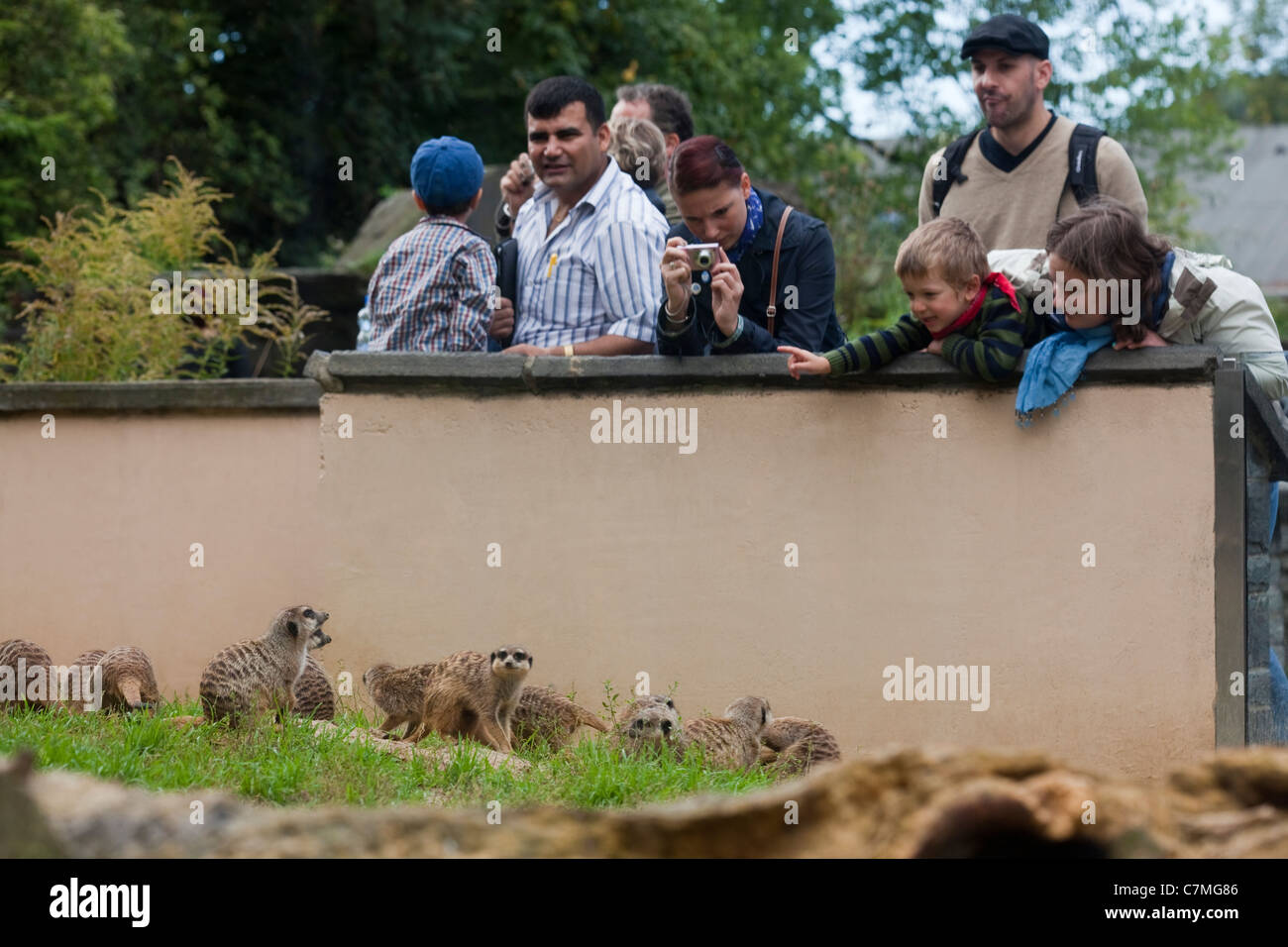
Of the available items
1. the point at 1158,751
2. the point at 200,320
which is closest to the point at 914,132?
the point at 200,320

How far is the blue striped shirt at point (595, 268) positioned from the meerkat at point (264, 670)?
1.61 meters

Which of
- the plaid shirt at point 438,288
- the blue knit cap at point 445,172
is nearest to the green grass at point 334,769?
the plaid shirt at point 438,288

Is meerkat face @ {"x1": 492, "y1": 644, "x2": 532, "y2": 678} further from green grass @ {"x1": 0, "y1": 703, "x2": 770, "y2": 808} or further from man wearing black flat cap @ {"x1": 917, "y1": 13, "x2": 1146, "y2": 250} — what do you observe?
man wearing black flat cap @ {"x1": 917, "y1": 13, "x2": 1146, "y2": 250}

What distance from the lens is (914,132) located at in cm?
2061

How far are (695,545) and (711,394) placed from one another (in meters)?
0.63

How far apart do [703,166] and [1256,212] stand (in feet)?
110

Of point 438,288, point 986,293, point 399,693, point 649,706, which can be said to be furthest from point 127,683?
point 986,293

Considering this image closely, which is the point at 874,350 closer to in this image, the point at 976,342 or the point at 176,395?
the point at 976,342

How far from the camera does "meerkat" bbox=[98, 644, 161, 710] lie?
627cm

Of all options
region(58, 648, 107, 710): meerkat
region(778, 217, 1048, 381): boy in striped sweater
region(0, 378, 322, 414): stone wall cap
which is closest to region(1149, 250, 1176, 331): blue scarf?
region(778, 217, 1048, 381): boy in striped sweater

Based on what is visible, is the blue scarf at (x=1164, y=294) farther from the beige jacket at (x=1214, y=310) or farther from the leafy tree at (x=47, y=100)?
the leafy tree at (x=47, y=100)

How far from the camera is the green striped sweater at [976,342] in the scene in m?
5.47

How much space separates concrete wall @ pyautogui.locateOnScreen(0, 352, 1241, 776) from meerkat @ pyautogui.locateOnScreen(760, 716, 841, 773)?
0.51 ft

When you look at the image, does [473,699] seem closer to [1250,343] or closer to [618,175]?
[618,175]
